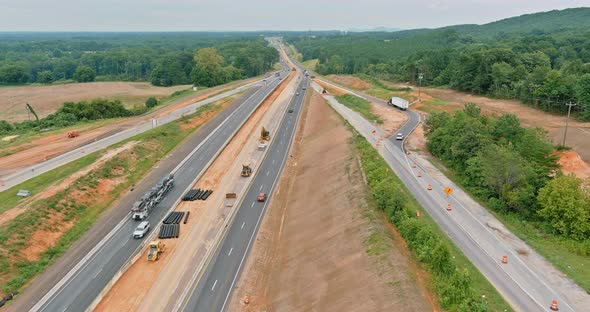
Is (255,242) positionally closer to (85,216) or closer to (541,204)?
(85,216)

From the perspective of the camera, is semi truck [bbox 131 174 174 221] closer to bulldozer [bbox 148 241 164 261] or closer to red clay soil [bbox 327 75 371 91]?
bulldozer [bbox 148 241 164 261]

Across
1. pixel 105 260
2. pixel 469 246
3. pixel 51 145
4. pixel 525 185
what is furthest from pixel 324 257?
pixel 51 145

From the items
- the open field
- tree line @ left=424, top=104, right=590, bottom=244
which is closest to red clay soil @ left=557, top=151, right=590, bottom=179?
tree line @ left=424, top=104, right=590, bottom=244

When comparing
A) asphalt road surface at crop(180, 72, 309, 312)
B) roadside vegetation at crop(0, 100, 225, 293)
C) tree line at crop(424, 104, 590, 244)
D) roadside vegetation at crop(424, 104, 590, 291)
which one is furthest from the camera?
roadside vegetation at crop(0, 100, 225, 293)

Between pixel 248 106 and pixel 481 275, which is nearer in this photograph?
pixel 481 275

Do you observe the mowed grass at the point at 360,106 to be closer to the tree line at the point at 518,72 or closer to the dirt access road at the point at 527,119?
the dirt access road at the point at 527,119

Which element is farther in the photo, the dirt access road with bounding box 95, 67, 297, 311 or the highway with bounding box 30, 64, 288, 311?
the dirt access road with bounding box 95, 67, 297, 311

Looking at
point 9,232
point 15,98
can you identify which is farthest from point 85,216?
point 15,98
